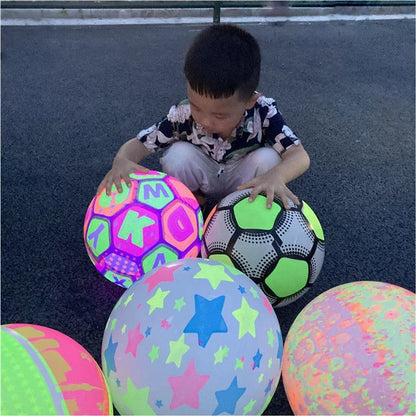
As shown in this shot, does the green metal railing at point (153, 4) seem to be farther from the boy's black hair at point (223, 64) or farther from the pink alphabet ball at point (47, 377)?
the pink alphabet ball at point (47, 377)

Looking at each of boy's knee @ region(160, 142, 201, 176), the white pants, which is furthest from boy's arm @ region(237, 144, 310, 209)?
boy's knee @ region(160, 142, 201, 176)

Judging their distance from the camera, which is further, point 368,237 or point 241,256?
point 368,237

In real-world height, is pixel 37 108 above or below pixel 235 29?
below

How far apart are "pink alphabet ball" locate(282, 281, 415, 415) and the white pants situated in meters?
0.87

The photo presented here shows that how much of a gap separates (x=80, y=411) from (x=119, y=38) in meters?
4.42

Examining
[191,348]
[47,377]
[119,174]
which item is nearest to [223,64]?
[119,174]

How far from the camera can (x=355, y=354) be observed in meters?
1.29

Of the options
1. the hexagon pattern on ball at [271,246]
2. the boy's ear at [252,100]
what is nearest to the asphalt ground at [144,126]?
the hexagon pattern on ball at [271,246]

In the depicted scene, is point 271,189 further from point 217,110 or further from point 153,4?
point 153,4

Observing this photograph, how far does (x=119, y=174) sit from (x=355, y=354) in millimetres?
1169

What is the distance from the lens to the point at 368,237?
234 cm

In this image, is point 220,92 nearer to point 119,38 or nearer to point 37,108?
point 37,108

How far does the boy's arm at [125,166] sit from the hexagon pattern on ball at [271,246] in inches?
17.5

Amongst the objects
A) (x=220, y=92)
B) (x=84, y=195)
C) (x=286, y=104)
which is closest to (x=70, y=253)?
(x=84, y=195)
